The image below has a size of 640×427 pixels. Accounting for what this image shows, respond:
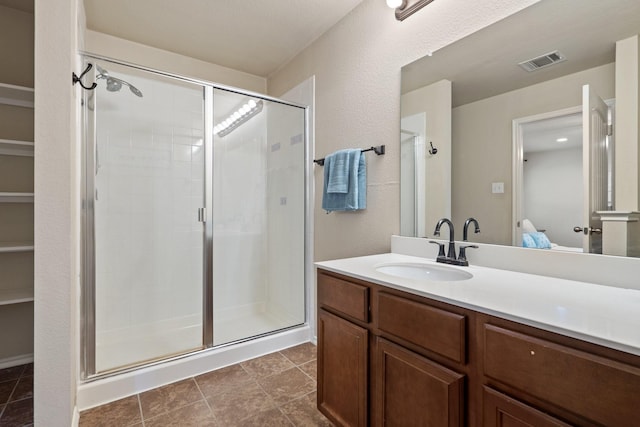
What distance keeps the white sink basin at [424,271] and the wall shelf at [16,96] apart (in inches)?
88.7

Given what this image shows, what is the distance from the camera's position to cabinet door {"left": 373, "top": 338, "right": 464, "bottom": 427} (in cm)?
94

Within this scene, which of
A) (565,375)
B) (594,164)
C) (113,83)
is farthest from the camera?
(113,83)

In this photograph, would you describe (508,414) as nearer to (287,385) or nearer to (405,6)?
(287,385)

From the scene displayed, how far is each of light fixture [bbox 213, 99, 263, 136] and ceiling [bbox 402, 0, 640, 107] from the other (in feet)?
4.80

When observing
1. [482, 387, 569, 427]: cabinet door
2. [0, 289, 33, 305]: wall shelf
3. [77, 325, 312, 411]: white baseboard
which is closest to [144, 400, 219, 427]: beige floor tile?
[77, 325, 312, 411]: white baseboard

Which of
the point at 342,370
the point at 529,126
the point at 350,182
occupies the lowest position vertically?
the point at 342,370

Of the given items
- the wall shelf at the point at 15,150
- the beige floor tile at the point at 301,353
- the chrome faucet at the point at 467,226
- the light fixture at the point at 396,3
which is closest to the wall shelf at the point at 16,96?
the wall shelf at the point at 15,150

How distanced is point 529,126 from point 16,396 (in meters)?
3.07

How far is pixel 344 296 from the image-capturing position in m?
1.37

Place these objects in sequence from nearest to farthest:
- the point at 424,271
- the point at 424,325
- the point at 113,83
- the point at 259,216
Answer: the point at 424,325 < the point at 424,271 < the point at 113,83 < the point at 259,216

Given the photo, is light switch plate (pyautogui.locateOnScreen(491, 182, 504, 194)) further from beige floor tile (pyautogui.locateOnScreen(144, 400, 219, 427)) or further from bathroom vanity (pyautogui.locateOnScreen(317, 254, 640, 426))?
beige floor tile (pyautogui.locateOnScreen(144, 400, 219, 427))

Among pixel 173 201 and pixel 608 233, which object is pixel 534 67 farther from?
pixel 173 201

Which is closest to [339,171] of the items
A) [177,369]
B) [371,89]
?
[371,89]

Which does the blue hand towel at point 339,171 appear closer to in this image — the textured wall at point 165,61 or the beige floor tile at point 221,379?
the beige floor tile at point 221,379
